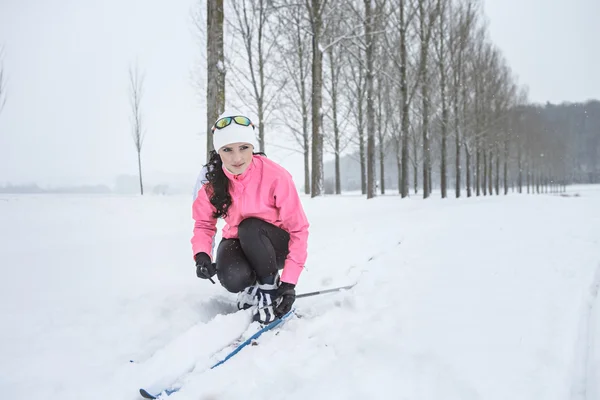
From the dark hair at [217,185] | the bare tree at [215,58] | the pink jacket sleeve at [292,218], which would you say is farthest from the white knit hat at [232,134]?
the bare tree at [215,58]

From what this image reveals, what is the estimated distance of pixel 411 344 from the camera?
Result: 81.8 inches

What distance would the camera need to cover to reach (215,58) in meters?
6.08

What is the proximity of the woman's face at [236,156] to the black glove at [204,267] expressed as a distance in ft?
2.08

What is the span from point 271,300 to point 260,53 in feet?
54.9

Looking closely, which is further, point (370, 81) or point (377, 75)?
point (377, 75)

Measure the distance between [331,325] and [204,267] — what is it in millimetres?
970

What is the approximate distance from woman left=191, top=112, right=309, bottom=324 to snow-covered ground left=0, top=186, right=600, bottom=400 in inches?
10.6

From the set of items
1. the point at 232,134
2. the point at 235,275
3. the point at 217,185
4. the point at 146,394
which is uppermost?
the point at 232,134

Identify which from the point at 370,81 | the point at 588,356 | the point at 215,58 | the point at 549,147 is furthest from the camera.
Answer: the point at 549,147

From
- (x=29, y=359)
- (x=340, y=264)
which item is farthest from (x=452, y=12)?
(x=29, y=359)

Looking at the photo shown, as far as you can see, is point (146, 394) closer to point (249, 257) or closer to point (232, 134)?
point (249, 257)

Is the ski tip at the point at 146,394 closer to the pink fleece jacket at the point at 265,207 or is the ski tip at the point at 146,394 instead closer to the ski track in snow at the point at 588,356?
the pink fleece jacket at the point at 265,207

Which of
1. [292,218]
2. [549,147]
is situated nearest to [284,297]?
[292,218]

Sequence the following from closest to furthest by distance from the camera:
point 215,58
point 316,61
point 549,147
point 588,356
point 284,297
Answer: point 588,356 < point 284,297 < point 215,58 < point 316,61 < point 549,147
